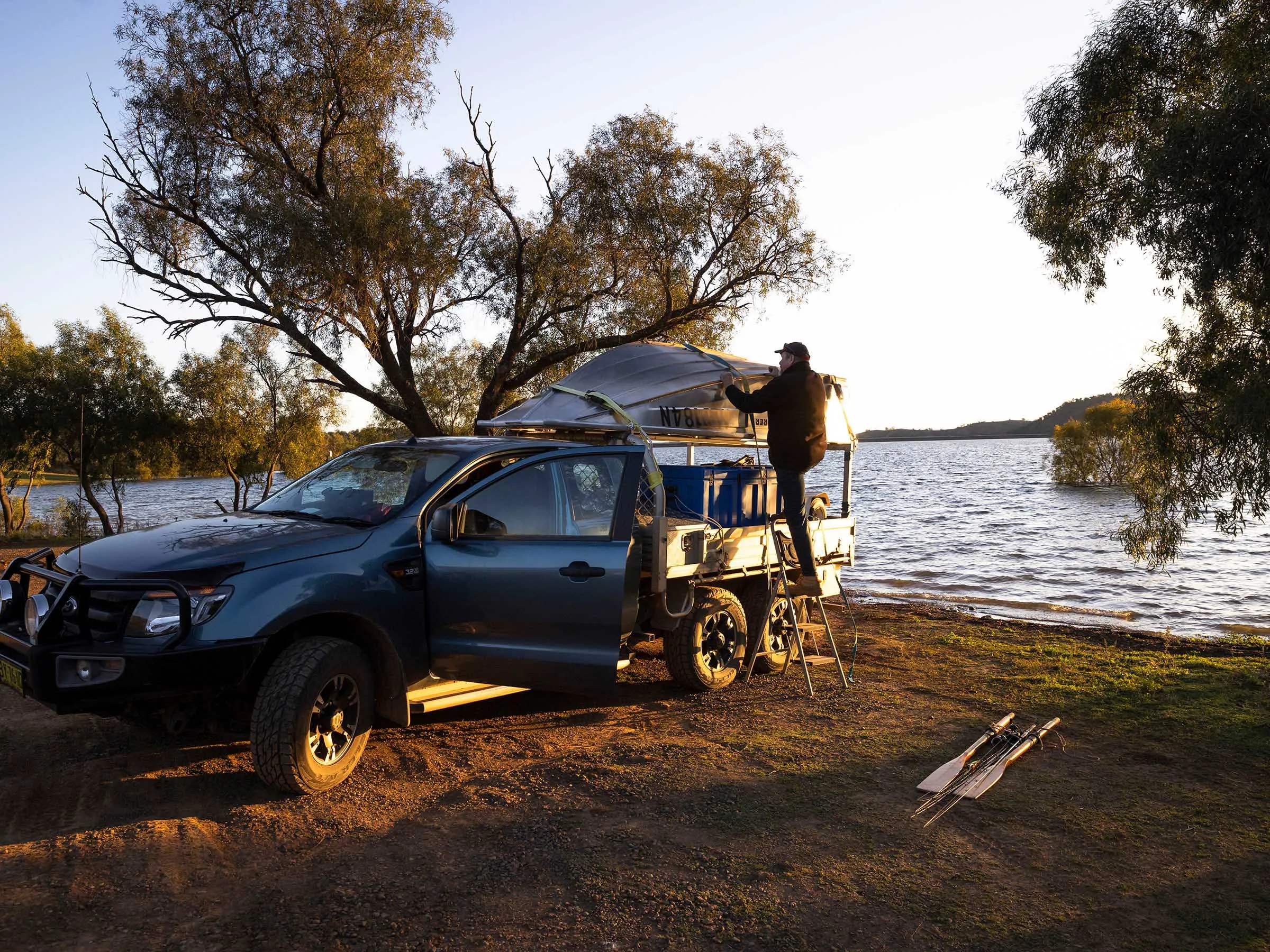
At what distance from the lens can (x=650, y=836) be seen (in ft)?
15.1

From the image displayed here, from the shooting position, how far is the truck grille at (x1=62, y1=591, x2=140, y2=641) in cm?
462

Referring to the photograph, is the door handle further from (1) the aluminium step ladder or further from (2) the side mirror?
(1) the aluminium step ladder

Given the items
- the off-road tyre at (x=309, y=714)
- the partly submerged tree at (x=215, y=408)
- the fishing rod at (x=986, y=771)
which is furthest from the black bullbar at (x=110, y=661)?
the partly submerged tree at (x=215, y=408)

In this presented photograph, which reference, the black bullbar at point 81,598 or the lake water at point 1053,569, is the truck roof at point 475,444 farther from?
the lake water at point 1053,569

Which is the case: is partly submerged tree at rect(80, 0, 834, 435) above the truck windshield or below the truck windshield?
above

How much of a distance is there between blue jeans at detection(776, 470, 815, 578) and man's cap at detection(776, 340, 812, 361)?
38.9 inches

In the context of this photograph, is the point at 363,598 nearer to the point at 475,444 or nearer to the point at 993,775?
the point at 475,444

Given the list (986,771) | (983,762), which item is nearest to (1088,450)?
(983,762)

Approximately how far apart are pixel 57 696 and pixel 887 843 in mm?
4352

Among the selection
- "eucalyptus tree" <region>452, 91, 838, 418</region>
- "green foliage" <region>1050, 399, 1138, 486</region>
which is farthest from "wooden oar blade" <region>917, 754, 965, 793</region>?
"green foliage" <region>1050, 399, 1138, 486</region>

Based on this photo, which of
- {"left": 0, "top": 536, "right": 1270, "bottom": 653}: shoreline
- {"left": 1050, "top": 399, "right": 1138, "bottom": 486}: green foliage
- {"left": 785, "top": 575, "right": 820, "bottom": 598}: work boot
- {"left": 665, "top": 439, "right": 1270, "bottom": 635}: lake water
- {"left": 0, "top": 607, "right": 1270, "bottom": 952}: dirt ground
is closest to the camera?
{"left": 0, "top": 607, "right": 1270, "bottom": 952}: dirt ground

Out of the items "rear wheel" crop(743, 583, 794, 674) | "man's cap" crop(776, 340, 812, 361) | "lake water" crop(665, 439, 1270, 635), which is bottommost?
"lake water" crop(665, 439, 1270, 635)

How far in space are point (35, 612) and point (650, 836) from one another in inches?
145

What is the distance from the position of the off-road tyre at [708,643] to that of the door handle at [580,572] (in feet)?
5.26
